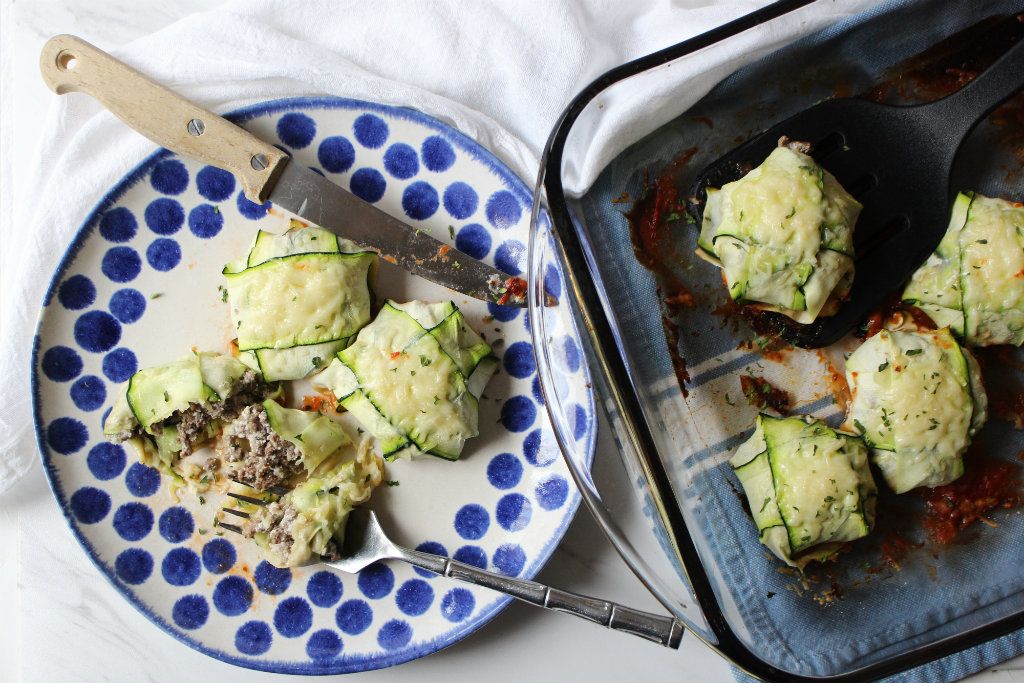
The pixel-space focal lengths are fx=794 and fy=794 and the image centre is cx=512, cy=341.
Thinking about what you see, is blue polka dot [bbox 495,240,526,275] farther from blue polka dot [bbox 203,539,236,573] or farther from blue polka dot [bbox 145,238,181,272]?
blue polka dot [bbox 203,539,236,573]

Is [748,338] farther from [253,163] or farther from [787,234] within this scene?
[253,163]

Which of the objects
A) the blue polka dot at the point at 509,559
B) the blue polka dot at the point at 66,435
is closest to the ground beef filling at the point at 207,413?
the blue polka dot at the point at 66,435

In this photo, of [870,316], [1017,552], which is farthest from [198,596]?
[1017,552]

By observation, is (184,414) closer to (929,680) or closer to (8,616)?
(8,616)

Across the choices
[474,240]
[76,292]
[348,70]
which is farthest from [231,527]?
[348,70]

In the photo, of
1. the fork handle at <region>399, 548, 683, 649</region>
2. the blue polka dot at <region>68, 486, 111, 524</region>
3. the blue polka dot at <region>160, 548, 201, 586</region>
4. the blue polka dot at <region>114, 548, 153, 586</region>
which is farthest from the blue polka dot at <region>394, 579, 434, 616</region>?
the blue polka dot at <region>68, 486, 111, 524</region>

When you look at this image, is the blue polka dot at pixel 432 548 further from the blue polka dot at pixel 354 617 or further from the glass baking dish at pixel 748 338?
the glass baking dish at pixel 748 338
